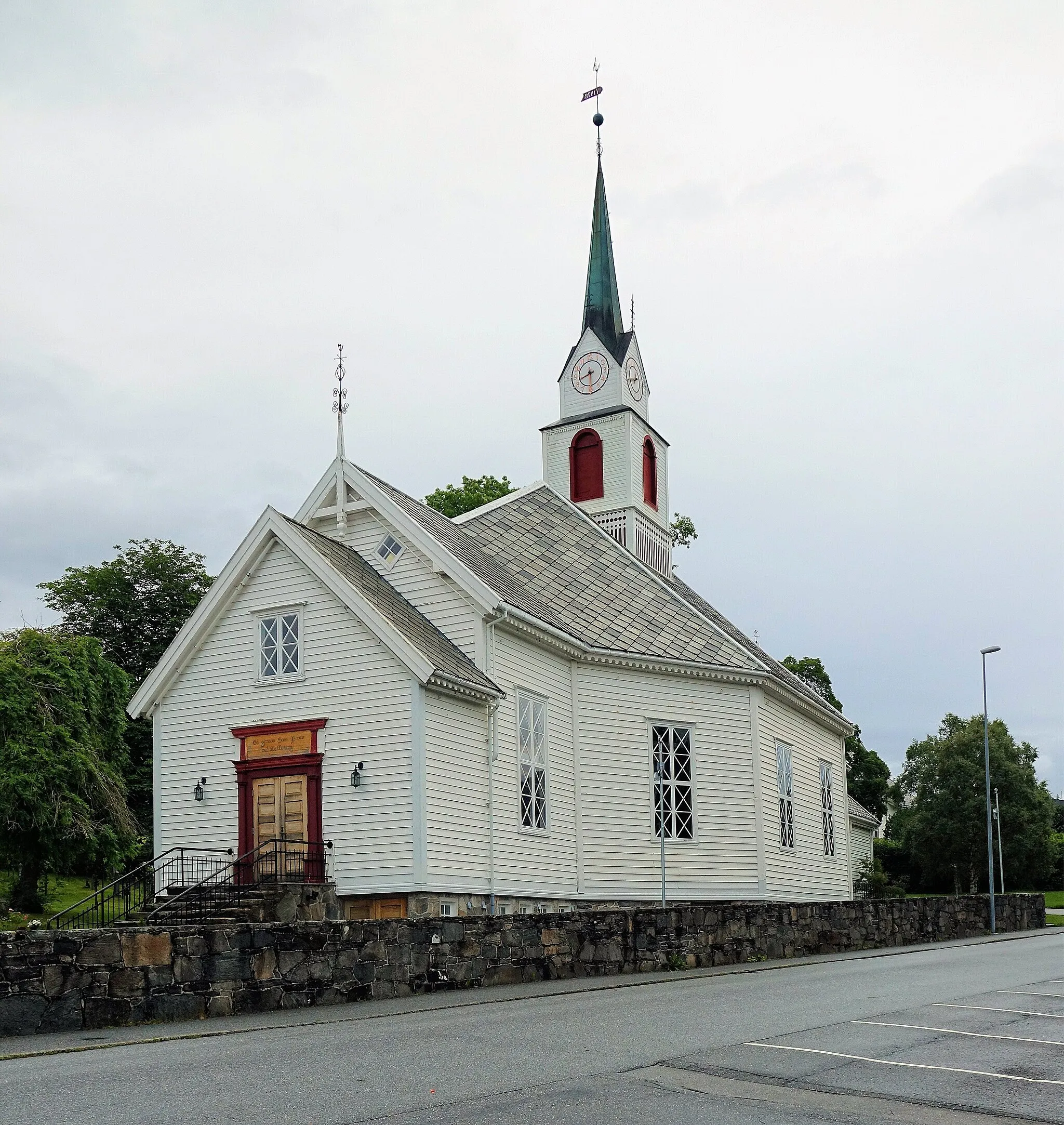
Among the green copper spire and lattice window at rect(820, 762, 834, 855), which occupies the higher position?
the green copper spire

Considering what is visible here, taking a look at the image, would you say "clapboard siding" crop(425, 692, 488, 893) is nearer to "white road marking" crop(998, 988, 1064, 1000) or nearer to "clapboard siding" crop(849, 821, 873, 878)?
"white road marking" crop(998, 988, 1064, 1000)

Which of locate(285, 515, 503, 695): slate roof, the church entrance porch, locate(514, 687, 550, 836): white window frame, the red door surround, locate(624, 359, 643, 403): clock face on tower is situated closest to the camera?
the church entrance porch

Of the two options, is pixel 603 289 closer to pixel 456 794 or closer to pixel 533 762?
pixel 533 762

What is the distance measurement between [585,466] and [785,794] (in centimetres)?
1075

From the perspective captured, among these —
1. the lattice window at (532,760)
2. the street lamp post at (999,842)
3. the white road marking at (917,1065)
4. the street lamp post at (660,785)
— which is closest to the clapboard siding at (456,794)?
the lattice window at (532,760)

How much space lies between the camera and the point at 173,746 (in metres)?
23.4

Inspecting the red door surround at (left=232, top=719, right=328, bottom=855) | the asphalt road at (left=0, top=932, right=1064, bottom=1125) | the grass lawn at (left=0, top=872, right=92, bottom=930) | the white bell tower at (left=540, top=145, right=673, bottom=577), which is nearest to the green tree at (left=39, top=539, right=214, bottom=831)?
the grass lawn at (left=0, top=872, right=92, bottom=930)

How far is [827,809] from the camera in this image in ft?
104

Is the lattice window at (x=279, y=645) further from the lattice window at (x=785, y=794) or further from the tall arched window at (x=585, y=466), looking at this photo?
the tall arched window at (x=585, y=466)

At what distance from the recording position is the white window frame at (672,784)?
1007 inches

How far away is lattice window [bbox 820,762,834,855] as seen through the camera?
31188 millimetres

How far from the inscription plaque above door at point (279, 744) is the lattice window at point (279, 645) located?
3.40ft

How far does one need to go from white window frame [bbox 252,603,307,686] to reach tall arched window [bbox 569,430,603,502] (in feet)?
43.9

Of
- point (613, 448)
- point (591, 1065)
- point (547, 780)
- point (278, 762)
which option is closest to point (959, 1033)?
point (591, 1065)
